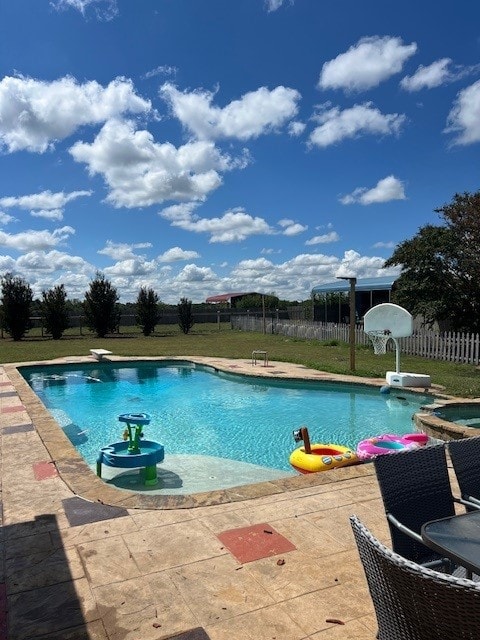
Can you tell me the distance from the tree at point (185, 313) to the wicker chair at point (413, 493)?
87.2ft

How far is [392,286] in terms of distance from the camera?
22.6 meters

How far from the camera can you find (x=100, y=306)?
2753cm

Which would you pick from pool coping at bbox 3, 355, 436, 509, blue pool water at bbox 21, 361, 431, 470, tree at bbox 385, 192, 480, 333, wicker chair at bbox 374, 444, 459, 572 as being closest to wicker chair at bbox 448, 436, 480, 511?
wicker chair at bbox 374, 444, 459, 572

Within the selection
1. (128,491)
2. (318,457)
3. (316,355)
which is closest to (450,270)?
(316,355)

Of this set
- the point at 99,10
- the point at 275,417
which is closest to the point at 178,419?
the point at 275,417

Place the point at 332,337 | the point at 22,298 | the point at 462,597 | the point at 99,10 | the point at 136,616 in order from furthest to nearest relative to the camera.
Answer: the point at 22,298, the point at 332,337, the point at 99,10, the point at 136,616, the point at 462,597

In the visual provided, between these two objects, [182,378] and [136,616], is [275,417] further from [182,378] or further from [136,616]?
[136,616]

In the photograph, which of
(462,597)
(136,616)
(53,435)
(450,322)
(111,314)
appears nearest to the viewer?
(462,597)

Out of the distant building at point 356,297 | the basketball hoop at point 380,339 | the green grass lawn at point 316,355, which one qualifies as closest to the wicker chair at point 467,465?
the green grass lawn at point 316,355

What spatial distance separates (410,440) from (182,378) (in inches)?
342

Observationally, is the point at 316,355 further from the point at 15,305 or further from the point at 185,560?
the point at 15,305

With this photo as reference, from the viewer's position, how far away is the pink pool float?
5.99 metres

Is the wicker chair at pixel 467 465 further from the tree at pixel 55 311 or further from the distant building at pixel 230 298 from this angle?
the distant building at pixel 230 298

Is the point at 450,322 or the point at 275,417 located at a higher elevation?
the point at 450,322
